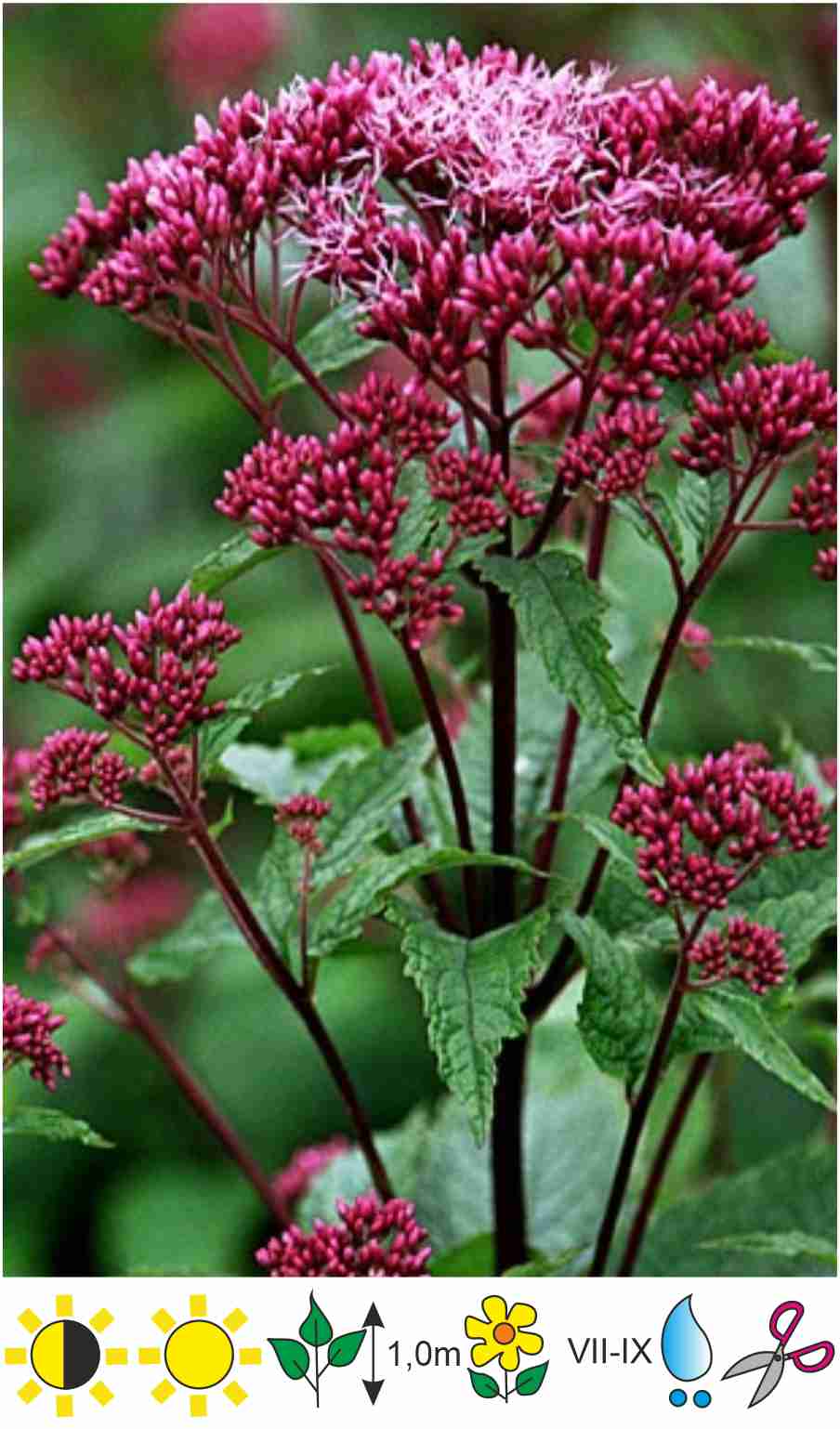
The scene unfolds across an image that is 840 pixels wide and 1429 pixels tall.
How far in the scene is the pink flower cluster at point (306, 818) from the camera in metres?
1.22

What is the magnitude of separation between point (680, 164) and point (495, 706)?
334mm

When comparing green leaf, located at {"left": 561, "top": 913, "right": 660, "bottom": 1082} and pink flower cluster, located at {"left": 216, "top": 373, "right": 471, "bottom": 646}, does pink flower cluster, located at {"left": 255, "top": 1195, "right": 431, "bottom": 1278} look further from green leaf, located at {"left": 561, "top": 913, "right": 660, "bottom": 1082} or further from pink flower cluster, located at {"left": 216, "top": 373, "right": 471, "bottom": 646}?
pink flower cluster, located at {"left": 216, "top": 373, "right": 471, "bottom": 646}

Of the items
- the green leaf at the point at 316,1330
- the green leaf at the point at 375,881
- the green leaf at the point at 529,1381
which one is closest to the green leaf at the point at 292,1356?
the green leaf at the point at 316,1330

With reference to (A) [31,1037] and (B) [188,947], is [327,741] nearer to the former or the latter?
(B) [188,947]

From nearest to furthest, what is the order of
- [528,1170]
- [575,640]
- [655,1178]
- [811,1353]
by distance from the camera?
1. [575,640]
2. [811,1353]
3. [655,1178]
4. [528,1170]

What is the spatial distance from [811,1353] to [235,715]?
51 cm

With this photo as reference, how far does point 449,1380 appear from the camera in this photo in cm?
113

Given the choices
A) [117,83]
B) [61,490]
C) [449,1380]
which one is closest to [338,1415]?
[449,1380]

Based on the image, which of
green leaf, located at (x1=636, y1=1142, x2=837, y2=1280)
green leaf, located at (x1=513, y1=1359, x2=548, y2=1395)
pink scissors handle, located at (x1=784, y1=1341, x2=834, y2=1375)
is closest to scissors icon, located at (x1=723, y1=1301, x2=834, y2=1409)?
pink scissors handle, located at (x1=784, y1=1341, x2=834, y2=1375)

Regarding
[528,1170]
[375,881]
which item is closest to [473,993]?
[375,881]

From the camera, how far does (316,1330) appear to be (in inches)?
44.7

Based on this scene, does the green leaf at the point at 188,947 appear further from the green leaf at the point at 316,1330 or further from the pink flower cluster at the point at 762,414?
the pink flower cluster at the point at 762,414

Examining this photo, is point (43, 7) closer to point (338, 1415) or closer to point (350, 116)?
point (350, 116)

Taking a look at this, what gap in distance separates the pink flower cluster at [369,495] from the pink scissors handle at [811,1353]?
48cm
